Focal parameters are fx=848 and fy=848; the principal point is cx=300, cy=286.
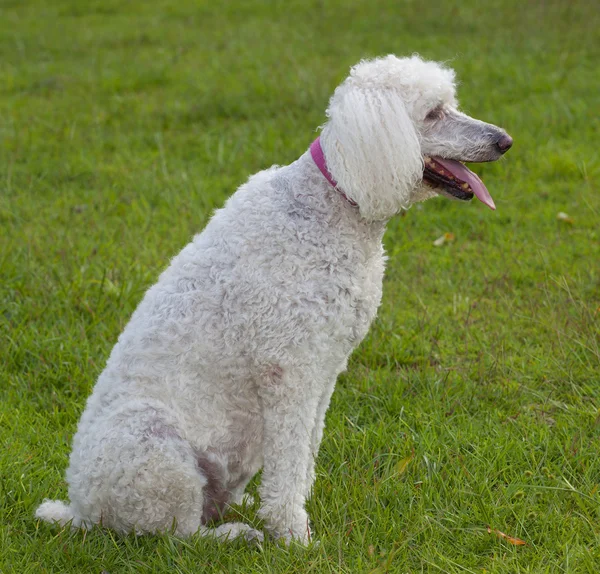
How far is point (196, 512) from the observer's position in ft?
10.4

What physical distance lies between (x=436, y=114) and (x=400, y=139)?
0.91 ft

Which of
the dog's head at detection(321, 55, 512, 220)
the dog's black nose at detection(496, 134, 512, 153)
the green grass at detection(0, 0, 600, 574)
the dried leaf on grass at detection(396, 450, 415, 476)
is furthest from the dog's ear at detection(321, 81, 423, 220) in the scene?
the green grass at detection(0, 0, 600, 574)

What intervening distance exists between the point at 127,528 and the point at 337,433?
1078mm

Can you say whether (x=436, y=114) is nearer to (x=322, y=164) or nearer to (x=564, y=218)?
(x=322, y=164)

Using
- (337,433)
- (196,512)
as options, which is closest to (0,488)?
(196,512)

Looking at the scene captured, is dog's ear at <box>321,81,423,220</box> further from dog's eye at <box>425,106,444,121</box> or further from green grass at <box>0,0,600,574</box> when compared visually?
green grass at <box>0,0,600,574</box>

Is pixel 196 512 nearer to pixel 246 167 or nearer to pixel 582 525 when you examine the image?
pixel 582 525

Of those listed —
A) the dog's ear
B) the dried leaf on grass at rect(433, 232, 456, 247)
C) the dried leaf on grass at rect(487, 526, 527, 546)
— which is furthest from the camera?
the dried leaf on grass at rect(433, 232, 456, 247)

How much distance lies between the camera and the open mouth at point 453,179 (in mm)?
3186

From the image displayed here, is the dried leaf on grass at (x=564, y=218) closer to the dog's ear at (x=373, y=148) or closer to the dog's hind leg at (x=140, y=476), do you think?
the dog's ear at (x=373, y=148)

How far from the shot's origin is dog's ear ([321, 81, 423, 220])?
299 cm

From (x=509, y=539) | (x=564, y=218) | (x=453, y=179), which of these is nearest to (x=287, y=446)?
(x=509, y=539)

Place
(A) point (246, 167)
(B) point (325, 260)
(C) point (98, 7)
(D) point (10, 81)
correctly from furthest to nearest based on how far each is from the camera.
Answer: (C) point (98, 7) < (D) point (10, 81) < (A) point (246, 167) < (B) point (325, 260)

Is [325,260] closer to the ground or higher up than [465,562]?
higher up
